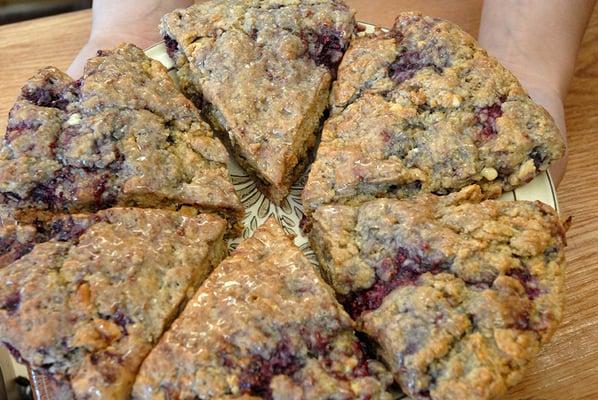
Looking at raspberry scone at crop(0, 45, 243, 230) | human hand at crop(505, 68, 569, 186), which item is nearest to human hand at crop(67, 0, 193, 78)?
raspberry scone at crop(0, 45, 243, 230)

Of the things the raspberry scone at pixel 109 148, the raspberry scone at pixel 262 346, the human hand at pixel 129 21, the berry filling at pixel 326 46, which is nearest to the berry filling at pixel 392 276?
the raspberry scone at pixel 262 346

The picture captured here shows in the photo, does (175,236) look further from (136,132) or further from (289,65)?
(289,65)

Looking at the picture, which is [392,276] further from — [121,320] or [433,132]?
[121,320]

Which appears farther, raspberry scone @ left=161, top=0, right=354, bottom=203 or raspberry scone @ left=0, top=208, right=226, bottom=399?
raspberry scone @ left=161, top=0, right=354, bottom=203

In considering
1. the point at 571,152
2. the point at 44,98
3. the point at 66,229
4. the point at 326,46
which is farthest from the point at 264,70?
the point at 571,152

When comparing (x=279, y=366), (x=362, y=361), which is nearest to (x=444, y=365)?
(x=362, y=361)

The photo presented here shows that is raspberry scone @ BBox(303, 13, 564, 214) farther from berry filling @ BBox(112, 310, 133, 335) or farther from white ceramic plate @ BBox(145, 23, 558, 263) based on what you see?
berry filling @ BBox(112, 310, 133, 335)
